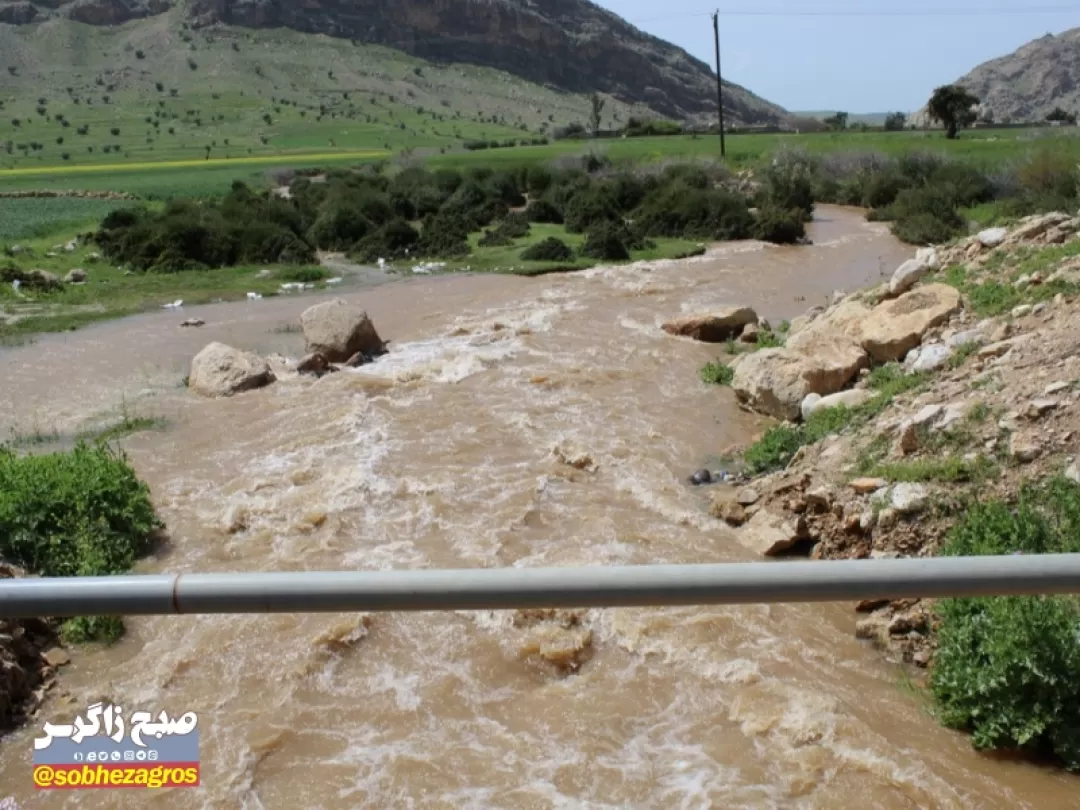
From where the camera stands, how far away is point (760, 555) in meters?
7.58

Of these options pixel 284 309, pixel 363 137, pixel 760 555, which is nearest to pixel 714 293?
pixel 284 309

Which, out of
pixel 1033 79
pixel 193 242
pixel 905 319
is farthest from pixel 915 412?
pixel 1033 79

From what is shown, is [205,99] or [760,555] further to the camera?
[205,99]

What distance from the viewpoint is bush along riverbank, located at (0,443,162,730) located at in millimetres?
6305

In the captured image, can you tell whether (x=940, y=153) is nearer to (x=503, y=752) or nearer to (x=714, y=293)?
(x=714, y=293)

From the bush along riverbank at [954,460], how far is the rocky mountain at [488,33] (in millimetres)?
120469

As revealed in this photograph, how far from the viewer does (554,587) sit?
1.79m

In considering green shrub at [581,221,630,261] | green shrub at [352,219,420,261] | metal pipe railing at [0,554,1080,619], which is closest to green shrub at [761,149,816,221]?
green shrub at [581,221,630,261]

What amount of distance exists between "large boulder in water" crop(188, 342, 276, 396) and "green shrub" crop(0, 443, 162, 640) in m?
4.26

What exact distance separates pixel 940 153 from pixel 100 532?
34.6m

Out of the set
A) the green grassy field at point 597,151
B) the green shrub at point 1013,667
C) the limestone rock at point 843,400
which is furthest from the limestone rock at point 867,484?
the green grassy field at point 597,151

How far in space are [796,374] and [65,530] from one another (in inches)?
292

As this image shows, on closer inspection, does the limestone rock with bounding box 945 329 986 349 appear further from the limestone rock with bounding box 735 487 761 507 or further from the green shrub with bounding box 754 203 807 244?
the green shrub with bounding box 754 203 807 244

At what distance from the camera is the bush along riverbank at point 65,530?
20.7ft
